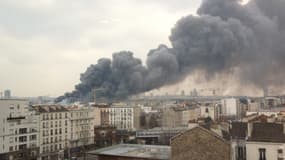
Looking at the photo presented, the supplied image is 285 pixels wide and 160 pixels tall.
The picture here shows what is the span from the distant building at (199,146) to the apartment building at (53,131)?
88.6 ft

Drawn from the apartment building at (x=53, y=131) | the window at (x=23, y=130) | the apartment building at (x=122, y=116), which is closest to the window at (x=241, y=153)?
the window at (x=23, y=130)

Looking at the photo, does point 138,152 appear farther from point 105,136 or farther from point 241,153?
point 105,136

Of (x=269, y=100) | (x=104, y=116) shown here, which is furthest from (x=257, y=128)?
(x=269, y=100)

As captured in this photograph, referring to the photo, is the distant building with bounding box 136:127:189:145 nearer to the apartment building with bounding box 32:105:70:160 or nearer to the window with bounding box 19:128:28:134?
the apartment building with bounding box 32:105:70:160

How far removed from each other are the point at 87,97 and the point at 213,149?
83.7 m

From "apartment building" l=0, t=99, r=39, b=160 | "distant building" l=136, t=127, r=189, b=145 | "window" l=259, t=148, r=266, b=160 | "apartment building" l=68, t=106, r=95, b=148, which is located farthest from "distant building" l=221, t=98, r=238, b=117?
"window" l=259, t=148, r=266, b=160

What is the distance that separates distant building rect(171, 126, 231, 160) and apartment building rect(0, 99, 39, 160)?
24625mm

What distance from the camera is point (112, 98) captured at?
9981cm

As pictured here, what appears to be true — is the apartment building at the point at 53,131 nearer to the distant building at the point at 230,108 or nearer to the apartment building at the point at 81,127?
the apartment building at the point at 81,127

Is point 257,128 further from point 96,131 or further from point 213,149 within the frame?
point 96,131

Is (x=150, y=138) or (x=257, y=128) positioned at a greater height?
(x=257, y=128)

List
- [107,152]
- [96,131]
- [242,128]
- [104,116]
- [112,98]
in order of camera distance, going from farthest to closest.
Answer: [112,98], [104,116], [96,131], [107,152], [242,128]

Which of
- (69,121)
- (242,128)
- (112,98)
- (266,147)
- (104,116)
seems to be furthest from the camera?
(112,98)

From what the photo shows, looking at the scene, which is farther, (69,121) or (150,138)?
(150,138)
